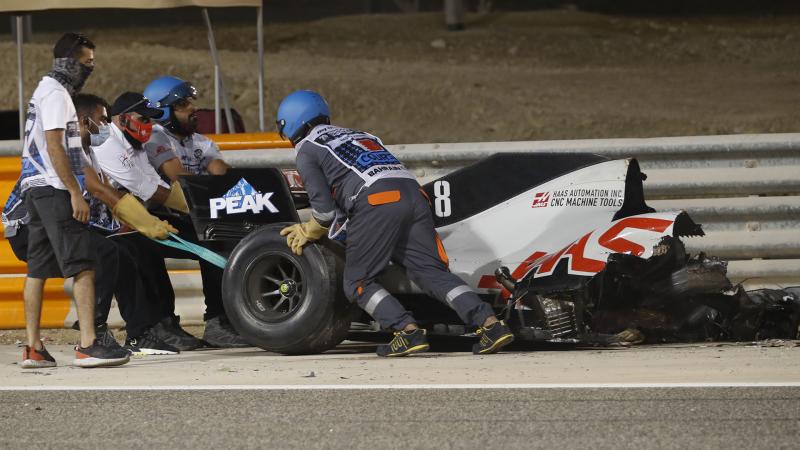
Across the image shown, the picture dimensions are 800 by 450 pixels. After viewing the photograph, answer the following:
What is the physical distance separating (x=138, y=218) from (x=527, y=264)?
83.3 inches

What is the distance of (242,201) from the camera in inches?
333

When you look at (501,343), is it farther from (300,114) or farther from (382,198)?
(300,114)

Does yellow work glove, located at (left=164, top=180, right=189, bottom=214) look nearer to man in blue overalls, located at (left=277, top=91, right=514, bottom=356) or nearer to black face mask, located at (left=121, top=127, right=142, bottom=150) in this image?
black face mask, located at (left=121, top=127, right=142, bottom=150)

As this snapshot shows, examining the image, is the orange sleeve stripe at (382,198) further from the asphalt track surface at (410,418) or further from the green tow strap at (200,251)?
the asphalt track surface at (410,418)

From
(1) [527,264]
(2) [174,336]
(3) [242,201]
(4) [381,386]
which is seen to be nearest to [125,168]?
(3) [242,201]

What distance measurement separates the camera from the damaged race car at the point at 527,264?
25.8 ft

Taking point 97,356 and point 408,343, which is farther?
Answer: point 408,343

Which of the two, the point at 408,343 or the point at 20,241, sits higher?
the point at 20,241

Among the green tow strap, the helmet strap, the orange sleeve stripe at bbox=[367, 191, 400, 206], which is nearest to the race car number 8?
the orange sleeve stripe at bbox=[367, 191, 400, 206]

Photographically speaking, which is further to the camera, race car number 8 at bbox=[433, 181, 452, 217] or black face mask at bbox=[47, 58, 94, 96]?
race car number 8 at bbox=[433, 181, 452, 217]

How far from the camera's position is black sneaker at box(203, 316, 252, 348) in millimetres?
8781

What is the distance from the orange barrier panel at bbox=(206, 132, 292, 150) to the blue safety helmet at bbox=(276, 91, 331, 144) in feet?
5.37

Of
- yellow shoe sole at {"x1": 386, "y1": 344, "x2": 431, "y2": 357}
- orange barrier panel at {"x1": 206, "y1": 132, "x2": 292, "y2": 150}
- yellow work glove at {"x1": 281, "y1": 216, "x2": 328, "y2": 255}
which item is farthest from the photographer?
orange barrier panel at {"x1": 206, "y1": 132, "x2": 292, "y2": 150}

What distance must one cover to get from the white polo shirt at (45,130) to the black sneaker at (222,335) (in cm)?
143
